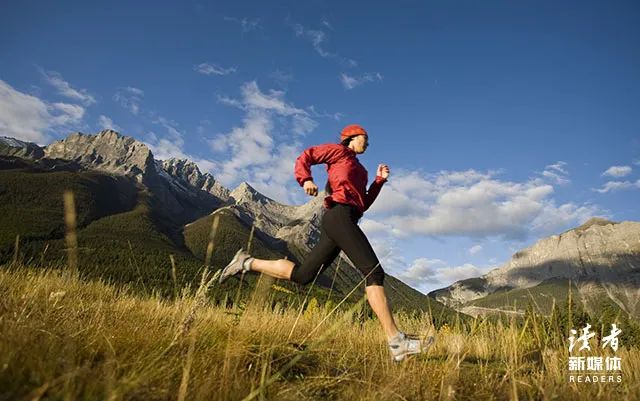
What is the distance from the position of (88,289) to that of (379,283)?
Result: 4.93 m

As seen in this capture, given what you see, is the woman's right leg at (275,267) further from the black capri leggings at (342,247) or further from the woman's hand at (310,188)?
the woman's hand at (310,188)

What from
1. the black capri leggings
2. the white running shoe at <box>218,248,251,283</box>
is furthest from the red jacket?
the white running shoe at <box>218,248,251,283</box>

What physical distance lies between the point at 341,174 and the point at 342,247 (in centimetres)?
93

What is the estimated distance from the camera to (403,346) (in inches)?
166

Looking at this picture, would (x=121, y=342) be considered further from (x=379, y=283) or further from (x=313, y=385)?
(x=379, y=283)

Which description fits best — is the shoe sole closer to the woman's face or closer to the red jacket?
the red jacket

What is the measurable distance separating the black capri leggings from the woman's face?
1.00 meters

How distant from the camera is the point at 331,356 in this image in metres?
3.96

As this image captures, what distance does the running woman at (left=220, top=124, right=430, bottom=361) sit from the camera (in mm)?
4796

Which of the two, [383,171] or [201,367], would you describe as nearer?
[201,367]

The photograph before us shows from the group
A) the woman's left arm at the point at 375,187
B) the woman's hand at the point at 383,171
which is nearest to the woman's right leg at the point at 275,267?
the woman's left arm at the point at 375,187

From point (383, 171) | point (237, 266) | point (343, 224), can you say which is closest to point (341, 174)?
point (343, 224)

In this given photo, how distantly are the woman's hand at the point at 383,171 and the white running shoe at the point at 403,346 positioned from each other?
2.27 m

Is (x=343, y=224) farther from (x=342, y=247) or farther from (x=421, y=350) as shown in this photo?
(x=421, y=350)
